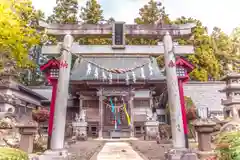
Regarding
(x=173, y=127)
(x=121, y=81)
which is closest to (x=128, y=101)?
(x=121, y=81)

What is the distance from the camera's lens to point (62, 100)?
709cm

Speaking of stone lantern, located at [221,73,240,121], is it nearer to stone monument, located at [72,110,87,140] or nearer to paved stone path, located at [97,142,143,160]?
paved stone path, located at [97,142,143,160]

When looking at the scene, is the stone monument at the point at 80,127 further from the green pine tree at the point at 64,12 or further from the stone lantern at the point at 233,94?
the green pine tree at the point at 64,12

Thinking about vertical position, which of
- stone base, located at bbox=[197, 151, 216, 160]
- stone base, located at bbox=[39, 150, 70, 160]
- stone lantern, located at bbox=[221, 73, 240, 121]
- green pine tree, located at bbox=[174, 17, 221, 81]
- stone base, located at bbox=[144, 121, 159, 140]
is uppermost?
green pine tree, located at bbox=[174, 17, 221, 81]

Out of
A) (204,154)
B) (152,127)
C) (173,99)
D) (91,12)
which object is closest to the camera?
(173,99)

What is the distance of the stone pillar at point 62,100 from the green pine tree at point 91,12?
26.1 meters

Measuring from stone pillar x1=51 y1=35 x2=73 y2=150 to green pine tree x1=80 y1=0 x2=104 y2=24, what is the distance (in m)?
26.1

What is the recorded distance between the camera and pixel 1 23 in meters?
13.1

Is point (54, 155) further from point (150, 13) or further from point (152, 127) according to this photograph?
point (150, 13)

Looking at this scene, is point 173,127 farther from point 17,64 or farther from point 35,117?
point 17,64

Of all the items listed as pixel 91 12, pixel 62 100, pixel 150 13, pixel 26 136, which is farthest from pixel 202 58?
pixel 26 136

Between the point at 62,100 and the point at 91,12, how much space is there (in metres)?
28.7

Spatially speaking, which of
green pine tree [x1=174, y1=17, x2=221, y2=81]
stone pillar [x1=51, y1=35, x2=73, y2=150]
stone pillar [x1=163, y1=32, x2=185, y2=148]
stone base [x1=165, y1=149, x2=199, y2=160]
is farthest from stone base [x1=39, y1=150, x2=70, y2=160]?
green pine tree [x1=174, y1=17, x2=221, y2=81]

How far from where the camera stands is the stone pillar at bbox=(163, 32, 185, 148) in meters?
6.76
